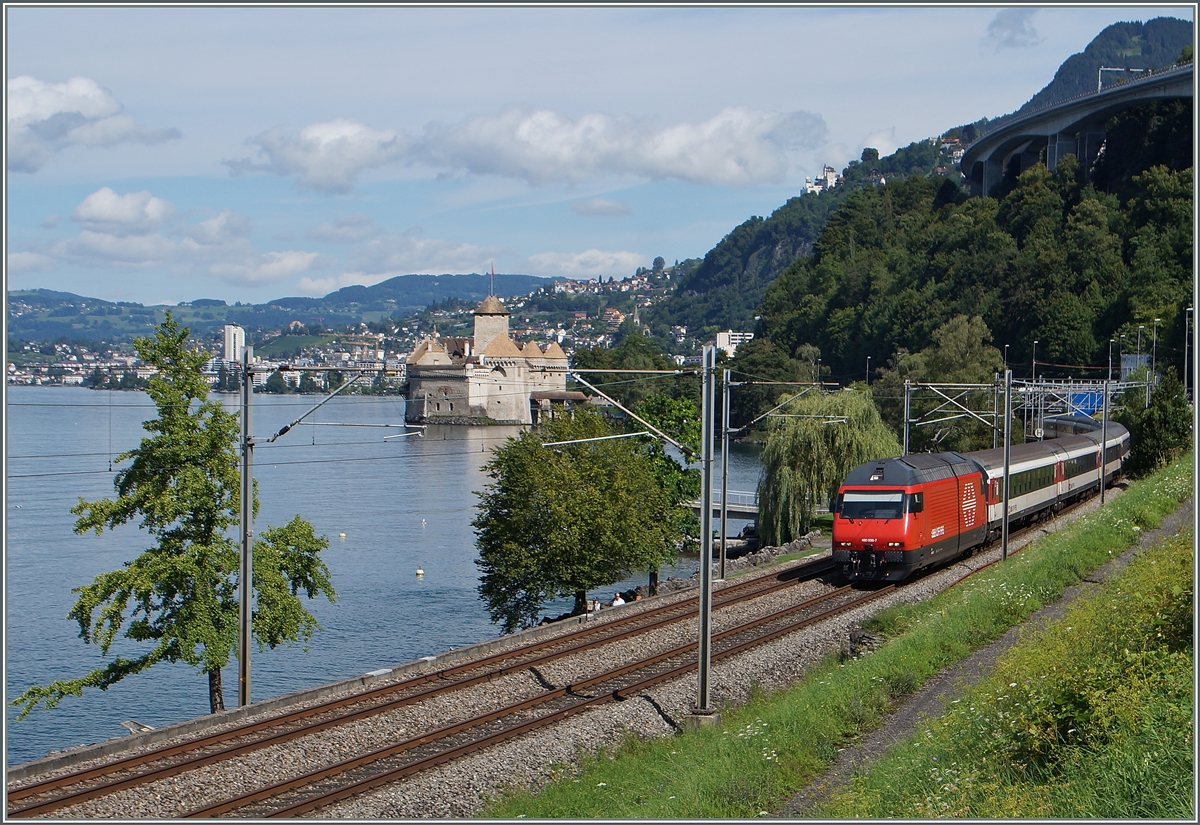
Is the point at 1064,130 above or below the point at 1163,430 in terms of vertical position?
above

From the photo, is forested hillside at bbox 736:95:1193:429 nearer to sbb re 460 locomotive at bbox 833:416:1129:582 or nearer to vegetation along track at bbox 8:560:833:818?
sbb re 460 locomotive at bbox 833:416:1129:582

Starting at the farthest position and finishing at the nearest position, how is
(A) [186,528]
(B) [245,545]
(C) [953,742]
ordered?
(A) [186,528], (B) [245,545], (C) [953,742]

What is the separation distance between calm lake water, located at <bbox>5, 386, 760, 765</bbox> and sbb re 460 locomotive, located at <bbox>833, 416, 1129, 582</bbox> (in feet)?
40.4

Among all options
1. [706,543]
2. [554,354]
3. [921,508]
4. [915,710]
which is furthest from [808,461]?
[554,354]

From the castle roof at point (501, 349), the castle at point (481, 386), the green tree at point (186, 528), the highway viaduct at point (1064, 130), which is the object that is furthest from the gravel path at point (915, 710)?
the castle roof at point (501, 349)

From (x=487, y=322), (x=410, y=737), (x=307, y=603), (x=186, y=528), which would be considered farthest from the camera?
(x=487, y=322)

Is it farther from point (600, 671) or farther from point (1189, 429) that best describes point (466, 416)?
point (600, 671)

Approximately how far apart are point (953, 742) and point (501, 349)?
159 meters

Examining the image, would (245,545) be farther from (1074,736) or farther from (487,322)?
(487,322)

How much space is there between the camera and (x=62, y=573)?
42.6 m

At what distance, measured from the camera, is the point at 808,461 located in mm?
43688

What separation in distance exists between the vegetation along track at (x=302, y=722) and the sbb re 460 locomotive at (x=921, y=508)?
441cm

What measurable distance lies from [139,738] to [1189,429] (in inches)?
1514

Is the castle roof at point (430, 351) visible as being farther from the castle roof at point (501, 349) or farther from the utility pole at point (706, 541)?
the utility pole at point (706, 541)
